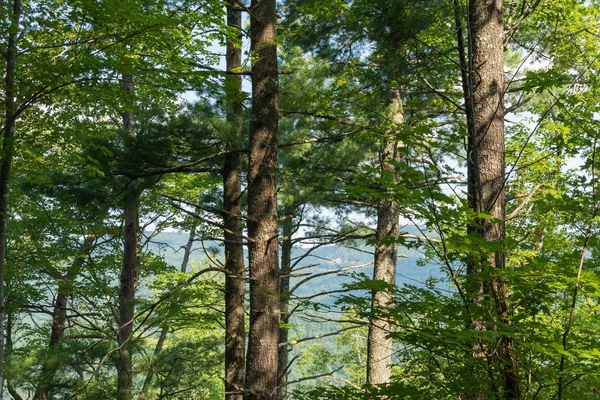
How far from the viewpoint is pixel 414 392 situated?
3.73 meters

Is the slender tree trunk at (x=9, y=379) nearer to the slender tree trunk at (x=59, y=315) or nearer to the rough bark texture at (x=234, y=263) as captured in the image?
the slender tree trunk at (x=59, y=315)

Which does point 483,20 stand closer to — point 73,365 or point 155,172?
point 155,172

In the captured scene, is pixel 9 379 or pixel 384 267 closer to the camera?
pixel 384 267

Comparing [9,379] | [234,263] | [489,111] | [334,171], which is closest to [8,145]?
[234,263]

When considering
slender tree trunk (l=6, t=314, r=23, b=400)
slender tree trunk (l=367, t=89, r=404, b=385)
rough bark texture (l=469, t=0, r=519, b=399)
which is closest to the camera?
rough bark texture (l=469, t=0, r=519, b=399)

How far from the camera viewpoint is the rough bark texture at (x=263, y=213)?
4793 millimetres

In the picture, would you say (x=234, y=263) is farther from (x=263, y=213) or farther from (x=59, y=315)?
(x=59, y=315)

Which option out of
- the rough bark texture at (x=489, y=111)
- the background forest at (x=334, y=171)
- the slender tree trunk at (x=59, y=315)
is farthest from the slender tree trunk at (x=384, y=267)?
the slender tree trunk at (x=59, y=315)

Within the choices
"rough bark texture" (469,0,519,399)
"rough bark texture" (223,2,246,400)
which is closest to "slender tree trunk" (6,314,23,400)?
"rough bark texture" (223,2,246,400)

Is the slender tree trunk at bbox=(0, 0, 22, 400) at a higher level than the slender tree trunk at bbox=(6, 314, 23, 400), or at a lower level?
higher

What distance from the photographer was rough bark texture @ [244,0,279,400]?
479 cm

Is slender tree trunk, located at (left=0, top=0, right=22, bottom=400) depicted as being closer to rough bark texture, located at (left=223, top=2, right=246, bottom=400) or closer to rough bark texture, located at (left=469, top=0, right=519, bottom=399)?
rough bark texture, located at (left=223, top=2, right=246, bottom=400)

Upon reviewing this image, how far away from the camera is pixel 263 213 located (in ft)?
16.4

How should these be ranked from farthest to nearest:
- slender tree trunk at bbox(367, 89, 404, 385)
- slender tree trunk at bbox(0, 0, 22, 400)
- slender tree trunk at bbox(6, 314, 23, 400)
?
1. slender tree trunk at bbox(6, 314, 23, 400)
2. slender tree trunk at bbox(367, 89, 404, 385)
3. slender tree trunk at bbox(0, 0, 22, 400)
